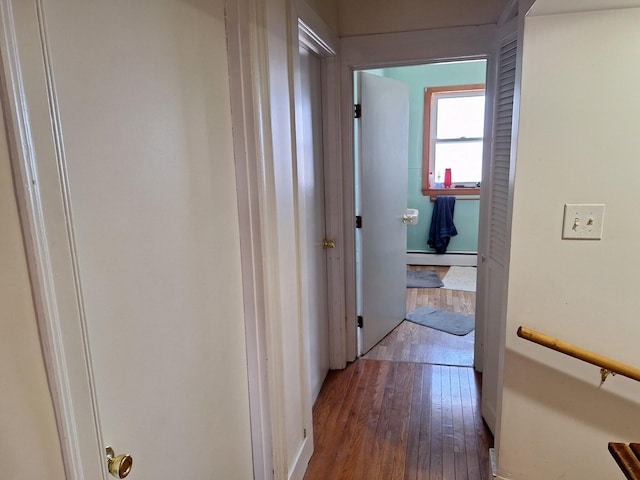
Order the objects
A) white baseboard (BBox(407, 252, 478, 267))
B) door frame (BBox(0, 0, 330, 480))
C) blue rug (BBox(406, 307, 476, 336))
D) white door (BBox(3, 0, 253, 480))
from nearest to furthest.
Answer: door frame (BBox(0, 0, 330, 480))
white door (BBox(3, 0, 253, 480))
blue rug (BBox(406, 307, 476, 336))
white baseboard (BBox(407, 252, 478, 267))

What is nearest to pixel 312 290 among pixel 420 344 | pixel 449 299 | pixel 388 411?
pixel 388 411

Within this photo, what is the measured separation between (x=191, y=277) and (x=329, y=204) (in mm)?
1580

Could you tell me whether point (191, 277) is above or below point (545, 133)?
below

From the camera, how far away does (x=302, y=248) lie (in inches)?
71.2

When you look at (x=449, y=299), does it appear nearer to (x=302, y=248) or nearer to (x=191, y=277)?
(x=302, y=248)

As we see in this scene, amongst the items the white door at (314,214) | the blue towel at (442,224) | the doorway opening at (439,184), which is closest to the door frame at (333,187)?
the white door at (314,214)

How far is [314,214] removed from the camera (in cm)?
236

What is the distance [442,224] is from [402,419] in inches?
128

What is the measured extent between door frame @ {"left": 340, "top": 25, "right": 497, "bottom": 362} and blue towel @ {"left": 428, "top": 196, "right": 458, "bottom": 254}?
275 centimetres

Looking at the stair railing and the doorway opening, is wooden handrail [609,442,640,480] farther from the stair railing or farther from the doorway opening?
the doorway opening

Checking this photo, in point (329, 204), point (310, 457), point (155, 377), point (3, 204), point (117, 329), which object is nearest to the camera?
point (3, 204)

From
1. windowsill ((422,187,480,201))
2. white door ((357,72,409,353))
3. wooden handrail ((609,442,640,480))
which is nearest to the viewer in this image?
wooden handrail ((609,442,640,480))

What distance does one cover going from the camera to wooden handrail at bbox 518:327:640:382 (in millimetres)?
1379

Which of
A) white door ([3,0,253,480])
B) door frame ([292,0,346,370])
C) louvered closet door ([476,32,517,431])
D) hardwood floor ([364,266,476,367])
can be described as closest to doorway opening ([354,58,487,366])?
hardwood floor ([364,266,476,367])
